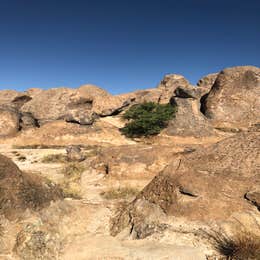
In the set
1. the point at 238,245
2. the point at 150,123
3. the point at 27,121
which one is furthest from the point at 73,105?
the point at 238,245

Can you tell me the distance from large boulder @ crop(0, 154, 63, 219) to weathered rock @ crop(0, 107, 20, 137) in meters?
22.1

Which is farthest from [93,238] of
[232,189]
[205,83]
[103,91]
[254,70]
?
[205,83]

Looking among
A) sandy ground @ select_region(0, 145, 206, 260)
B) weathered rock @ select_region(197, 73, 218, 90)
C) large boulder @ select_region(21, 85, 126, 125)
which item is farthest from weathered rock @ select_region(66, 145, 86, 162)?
weathered rock @ select_region(197, 73, 218, 90)

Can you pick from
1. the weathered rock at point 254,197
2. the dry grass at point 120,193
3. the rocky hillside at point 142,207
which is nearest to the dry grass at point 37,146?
the rocky hillside at point 142,207

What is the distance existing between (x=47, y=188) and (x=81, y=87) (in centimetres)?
2963

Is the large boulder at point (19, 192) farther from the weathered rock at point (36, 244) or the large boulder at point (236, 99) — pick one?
the large boulder at point (236, 99)

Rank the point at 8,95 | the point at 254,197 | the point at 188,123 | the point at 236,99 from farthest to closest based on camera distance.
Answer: the point at 8,95 < the point at 236,99 < the point at 188,123 < the point at 254,197

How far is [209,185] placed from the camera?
6031 millimetres

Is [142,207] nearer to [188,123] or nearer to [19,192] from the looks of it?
[19,192]

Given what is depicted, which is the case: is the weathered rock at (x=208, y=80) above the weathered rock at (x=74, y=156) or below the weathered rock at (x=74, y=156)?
above

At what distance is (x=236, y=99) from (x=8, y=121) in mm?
28450

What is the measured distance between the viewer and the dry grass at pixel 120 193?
920 centimetres

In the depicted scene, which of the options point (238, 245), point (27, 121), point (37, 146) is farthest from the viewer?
point (27, 121)

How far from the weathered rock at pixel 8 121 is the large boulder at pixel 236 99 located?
24245 millimetres
